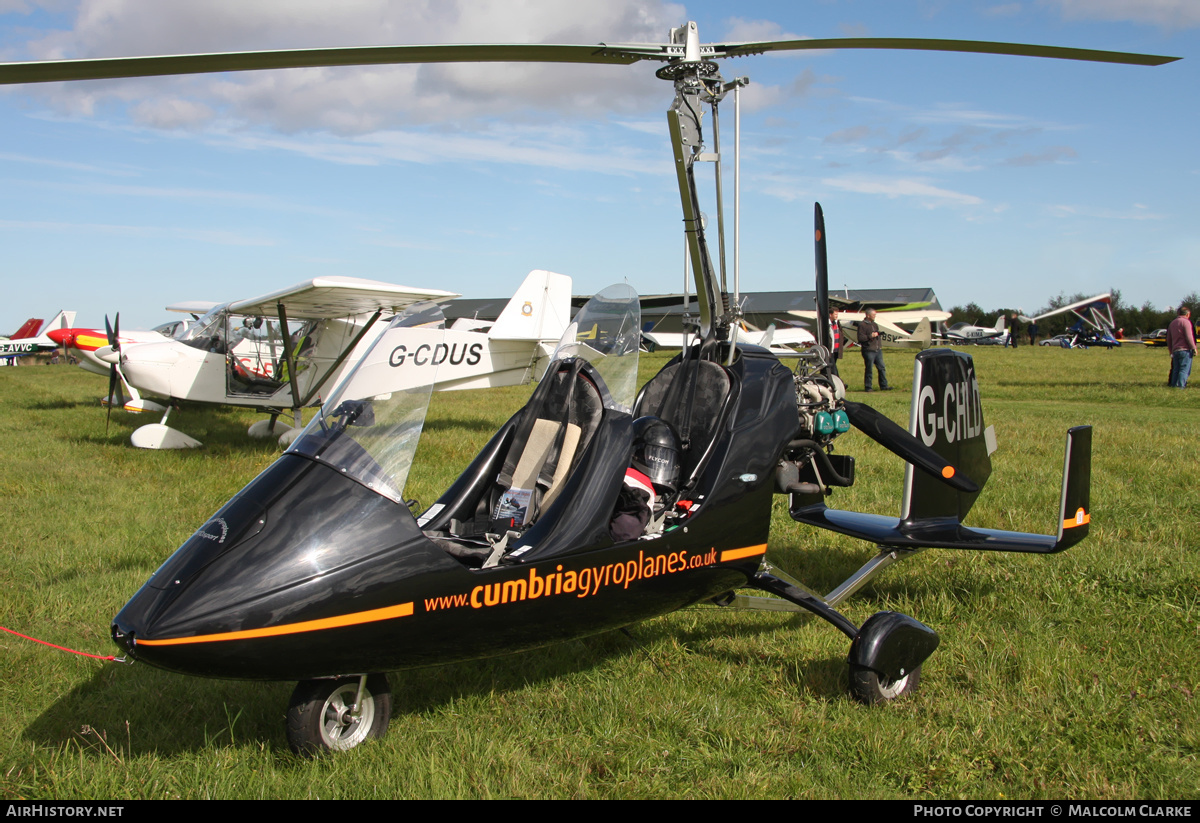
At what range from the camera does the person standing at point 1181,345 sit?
17.1m

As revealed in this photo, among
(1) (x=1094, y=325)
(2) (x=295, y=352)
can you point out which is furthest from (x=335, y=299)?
(1) (x=1094, y=325)

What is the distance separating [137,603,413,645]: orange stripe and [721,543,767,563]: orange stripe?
5.21 feet

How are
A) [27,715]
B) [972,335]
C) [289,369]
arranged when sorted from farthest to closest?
[972,335]
[289,369]
[27,715]

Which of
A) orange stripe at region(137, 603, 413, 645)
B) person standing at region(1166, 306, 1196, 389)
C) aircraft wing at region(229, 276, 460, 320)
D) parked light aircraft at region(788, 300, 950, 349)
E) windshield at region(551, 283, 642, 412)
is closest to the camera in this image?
orange stripe at region(137, 603, 413, 645)

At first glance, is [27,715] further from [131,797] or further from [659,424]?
[659,424]

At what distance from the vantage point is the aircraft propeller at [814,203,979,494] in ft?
14.3

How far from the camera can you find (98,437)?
1327 centimetres

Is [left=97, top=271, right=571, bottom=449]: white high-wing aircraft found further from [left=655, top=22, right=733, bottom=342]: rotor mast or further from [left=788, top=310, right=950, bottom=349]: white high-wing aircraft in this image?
[left=788, top=310, right=950, bottom=349]: white high-wing aircraft

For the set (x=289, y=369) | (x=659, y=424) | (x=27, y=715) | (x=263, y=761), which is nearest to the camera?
(x=263, y=761)

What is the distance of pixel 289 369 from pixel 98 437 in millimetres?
3566

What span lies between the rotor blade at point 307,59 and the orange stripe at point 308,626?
1.98 m

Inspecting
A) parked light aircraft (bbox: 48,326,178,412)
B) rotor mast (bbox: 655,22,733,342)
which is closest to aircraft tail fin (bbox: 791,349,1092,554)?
rotor mast (bbox: 655,22,733,342)

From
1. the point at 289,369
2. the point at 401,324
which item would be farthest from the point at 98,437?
the point at 401,324
